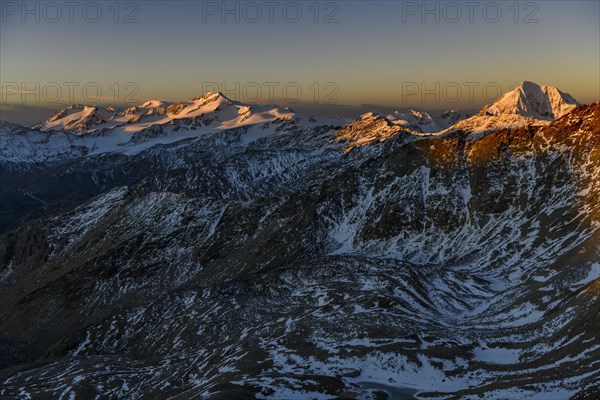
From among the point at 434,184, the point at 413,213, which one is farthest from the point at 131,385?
the point at 434,184

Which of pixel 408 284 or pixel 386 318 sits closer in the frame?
pixel 386 318

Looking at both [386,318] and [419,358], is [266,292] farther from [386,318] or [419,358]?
[419,358]

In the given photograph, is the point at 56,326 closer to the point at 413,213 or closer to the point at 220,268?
the point at 220,268

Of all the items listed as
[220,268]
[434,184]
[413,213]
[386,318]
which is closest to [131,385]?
[386,318]

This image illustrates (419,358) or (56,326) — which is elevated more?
(419,358)

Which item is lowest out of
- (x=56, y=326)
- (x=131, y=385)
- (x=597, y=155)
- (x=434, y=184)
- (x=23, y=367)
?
(x=56, y=326)

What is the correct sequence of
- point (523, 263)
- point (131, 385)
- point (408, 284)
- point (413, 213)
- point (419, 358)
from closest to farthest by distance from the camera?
point (419, 358), point (131, 385), point (408, 284), point (523, 263), point (413, 213)

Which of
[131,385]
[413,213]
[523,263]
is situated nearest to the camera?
[131,385]

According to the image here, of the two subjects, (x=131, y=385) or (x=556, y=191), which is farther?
(x=556, y=191)

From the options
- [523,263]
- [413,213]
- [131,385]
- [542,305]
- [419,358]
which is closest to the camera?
[419,358]
